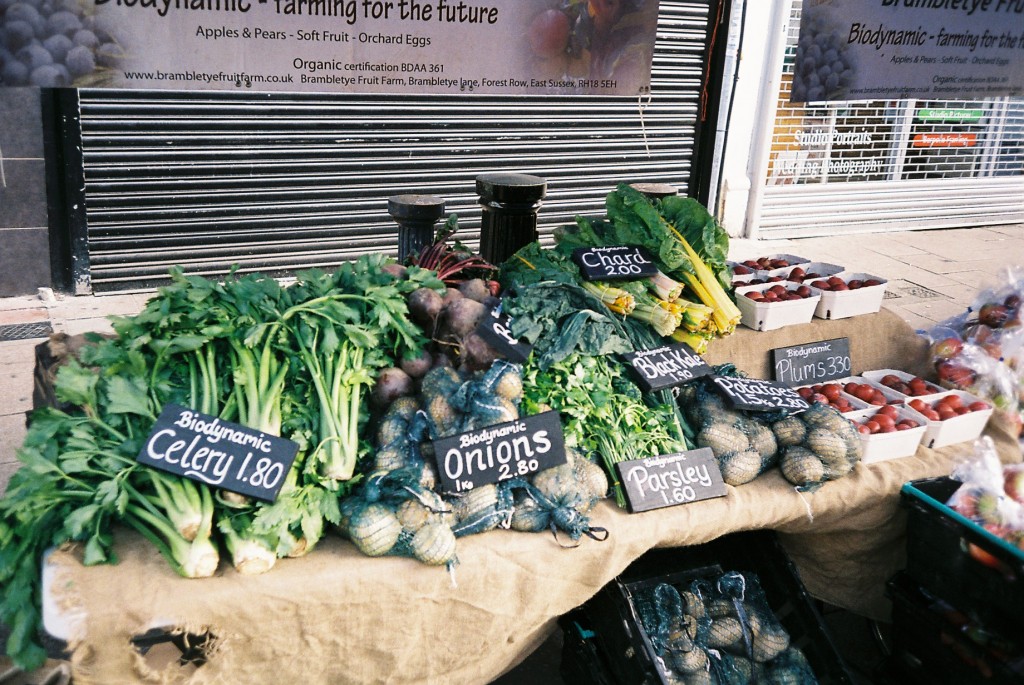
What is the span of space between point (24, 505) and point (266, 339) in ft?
2.59

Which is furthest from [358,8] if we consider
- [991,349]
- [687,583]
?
[991,349]

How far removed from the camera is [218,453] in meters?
2.33

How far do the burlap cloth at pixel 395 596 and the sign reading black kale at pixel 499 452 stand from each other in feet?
0.66

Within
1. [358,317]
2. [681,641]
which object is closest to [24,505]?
[358,317]

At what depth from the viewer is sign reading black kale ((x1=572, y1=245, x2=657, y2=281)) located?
3.41 metres

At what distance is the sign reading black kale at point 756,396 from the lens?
3.08m

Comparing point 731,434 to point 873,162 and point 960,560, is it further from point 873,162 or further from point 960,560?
point 873,162

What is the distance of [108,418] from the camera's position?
2.43 meters

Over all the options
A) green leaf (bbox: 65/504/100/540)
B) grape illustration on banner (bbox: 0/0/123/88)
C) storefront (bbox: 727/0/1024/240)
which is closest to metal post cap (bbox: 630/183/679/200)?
grape illustration on banner (bbox: 0/0/123/88)

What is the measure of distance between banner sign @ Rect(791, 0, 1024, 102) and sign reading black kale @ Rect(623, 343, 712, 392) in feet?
8.31

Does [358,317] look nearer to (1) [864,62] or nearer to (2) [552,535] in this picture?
(2) [552,535]

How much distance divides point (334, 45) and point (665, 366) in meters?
2.24

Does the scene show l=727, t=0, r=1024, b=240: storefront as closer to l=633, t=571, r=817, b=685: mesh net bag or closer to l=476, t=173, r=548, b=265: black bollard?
l=476, t=173, r=548, b=265: black bollard

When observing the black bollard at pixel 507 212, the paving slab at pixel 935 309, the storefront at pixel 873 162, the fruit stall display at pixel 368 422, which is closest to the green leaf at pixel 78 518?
the fruit stall display at pixel 368 422
